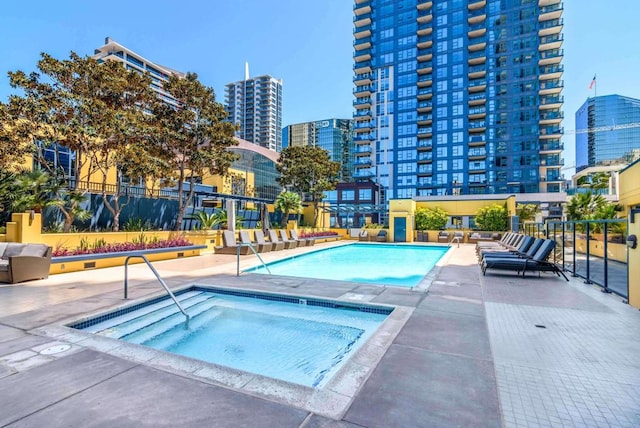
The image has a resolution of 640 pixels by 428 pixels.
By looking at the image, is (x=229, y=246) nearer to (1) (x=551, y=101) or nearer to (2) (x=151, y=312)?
(2) (x=151, y=312)

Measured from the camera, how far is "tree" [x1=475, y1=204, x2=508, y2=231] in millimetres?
21969

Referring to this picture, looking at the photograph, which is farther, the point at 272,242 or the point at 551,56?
the point at 551,56

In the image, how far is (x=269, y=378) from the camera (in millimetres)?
2848

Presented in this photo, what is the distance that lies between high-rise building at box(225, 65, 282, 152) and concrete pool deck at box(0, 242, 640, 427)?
4419 inches

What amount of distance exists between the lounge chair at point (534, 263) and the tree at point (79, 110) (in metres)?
11.6

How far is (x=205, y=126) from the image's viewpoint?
13.6 metres

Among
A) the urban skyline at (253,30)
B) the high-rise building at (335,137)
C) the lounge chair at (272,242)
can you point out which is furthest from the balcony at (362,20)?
the lounge chair at (272,242)

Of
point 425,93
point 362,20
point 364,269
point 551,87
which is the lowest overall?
point 364,269

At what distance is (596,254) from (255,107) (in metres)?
112

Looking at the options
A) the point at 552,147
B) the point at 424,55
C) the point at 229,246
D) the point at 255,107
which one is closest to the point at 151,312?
the point at 229,246

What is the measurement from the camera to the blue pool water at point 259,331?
3.89 m

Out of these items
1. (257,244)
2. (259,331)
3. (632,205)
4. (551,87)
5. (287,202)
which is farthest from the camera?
(551,87)

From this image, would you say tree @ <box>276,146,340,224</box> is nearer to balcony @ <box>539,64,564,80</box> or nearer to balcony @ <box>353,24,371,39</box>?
balcony @ <box>539,64,564,80</box>

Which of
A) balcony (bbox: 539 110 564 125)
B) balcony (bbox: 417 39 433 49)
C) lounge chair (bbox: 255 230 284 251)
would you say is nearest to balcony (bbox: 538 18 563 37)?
balcony (bbox: 539 110 564 125)
